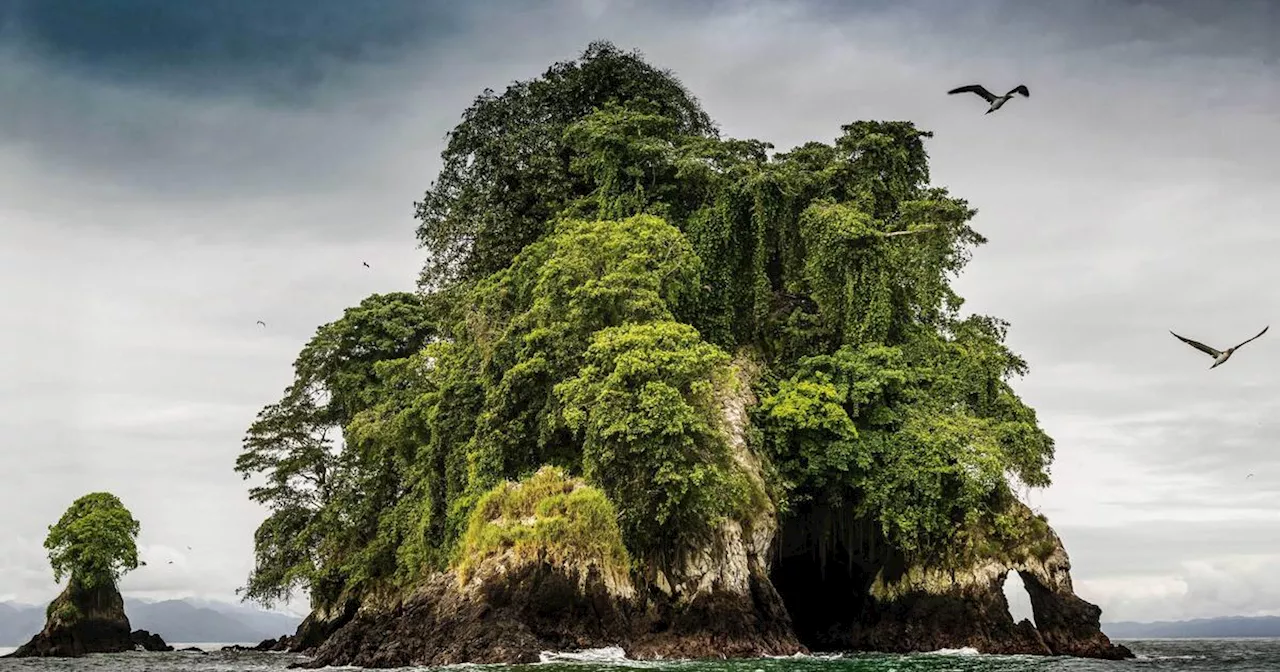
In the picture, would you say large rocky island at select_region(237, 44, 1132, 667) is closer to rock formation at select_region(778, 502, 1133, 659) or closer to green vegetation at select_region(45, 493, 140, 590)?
rock formation at select_region(778, 502, 1133, 659)

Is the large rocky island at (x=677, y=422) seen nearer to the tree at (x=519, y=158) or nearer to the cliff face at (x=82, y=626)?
the tree at (x=519, y=158)

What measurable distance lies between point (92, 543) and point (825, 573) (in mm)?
33933

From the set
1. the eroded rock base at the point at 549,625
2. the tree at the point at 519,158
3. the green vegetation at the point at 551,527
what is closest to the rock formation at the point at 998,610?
the eroded rock base at the point at 549,625

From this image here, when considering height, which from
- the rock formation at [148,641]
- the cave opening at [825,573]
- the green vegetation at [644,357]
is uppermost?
the green vegetation at [644,357]

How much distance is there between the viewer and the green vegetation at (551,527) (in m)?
27.3

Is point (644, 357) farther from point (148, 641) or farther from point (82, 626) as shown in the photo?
point (148, 641)

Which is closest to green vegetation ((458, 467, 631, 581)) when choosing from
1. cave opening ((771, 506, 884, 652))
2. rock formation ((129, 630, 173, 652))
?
cave opening ((771, 506, 884, 652))

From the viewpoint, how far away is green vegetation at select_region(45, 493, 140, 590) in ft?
168

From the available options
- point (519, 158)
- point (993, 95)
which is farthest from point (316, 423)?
point (993, 95)

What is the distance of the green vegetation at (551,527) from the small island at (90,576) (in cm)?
2967

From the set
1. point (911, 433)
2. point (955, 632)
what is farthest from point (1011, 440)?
point (955, 632)

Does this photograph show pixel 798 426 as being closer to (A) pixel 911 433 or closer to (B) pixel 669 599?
(A) pixel 911 433

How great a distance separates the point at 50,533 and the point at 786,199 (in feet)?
123

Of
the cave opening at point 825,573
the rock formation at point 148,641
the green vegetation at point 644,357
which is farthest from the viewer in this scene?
the rock formation at point 148,641
